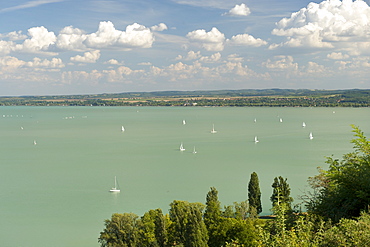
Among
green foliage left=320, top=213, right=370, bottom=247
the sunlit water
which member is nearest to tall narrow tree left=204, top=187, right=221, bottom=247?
the sunlit water

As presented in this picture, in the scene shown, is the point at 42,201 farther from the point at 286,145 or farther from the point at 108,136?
the point at 108,136

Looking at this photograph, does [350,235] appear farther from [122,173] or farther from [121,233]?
[122,173]

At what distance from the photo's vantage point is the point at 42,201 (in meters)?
30.2

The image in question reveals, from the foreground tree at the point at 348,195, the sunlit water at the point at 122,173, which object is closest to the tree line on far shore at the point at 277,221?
the foreground tree at the point at 348,195

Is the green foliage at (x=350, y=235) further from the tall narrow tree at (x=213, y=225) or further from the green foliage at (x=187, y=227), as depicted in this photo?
the tall narrow tree at (x=213, y=225)

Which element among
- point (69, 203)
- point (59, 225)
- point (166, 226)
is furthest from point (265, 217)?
point (69, 203)

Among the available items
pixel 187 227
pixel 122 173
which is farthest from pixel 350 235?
pixel 122 173

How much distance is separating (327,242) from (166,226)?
11476mm

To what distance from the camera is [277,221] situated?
796 centimetres

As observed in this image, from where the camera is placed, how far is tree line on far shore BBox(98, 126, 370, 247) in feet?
24.4

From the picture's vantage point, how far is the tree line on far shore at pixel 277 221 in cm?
745

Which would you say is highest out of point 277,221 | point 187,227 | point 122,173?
point 277,221

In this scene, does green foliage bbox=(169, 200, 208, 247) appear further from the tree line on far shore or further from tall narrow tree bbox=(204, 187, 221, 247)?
tall narrow tree bbox=(204, 187, 221, 247)

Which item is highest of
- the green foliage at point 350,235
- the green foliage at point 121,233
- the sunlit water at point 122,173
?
the green foliage at point 350,235
